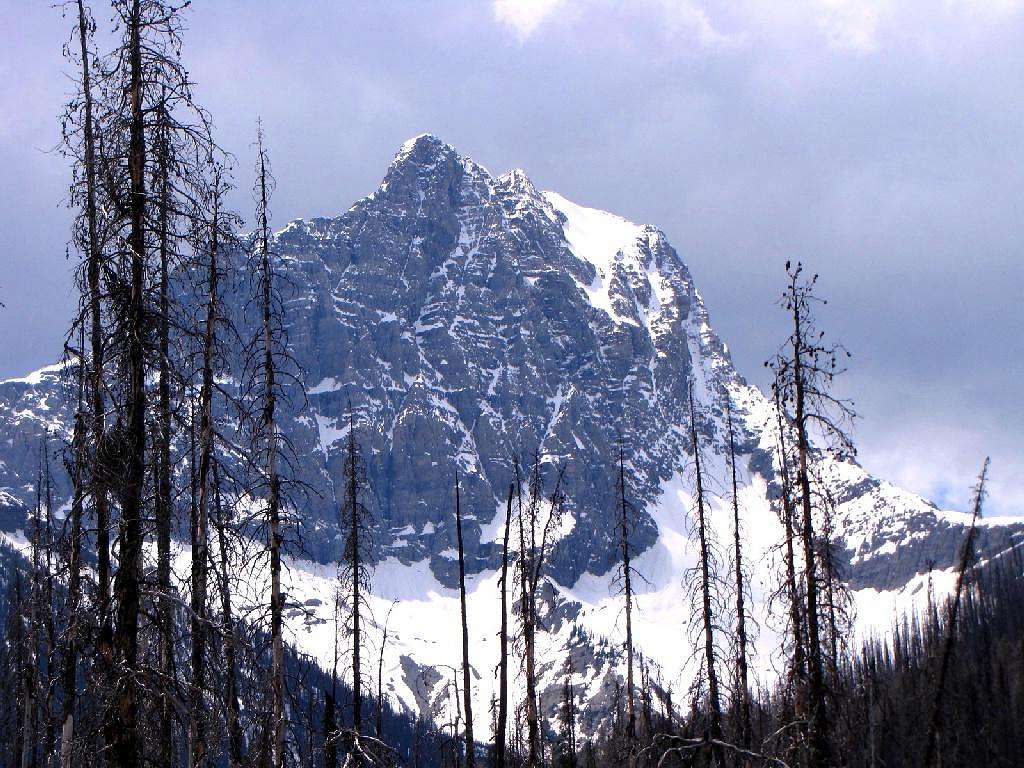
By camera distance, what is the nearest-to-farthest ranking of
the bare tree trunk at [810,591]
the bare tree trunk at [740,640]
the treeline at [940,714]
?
the bare tree trunk at [810,591] → the bare tree trunk at [740,640] → the treeline at [940,714]

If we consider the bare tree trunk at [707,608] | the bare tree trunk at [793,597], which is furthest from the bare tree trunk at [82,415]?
the bare tree trunk at [707,608]

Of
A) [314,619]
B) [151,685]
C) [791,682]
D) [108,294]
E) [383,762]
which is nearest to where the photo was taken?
[151,685]

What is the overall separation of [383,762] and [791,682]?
1469cm

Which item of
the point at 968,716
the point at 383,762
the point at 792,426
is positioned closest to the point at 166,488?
the point at 383,762

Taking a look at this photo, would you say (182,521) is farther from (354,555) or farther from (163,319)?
(354,555)

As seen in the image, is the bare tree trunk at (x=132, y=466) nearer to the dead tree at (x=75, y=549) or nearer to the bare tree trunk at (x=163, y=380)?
the bare tree trunk at (x=163, y=380)

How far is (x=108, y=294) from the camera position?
13727mm

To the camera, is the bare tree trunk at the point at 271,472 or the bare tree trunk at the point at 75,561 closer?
the bare tree trunk at the point at 75,561

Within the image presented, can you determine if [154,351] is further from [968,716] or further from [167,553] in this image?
[968,716]

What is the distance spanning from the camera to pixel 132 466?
13555 mm

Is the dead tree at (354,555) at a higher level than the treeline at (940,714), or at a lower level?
higher

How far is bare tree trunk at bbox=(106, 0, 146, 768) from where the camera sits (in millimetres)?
12641

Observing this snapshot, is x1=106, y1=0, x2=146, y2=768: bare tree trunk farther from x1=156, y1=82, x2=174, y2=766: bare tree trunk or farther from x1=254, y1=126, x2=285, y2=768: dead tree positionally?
x1=254, y1=126, x2=285, y2=768: dead tree

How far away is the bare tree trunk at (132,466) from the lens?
12641 mm
